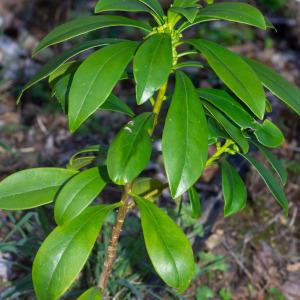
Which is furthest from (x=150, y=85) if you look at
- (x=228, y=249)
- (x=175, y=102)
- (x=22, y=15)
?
(x=22, y=15)

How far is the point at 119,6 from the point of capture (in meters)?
1.53

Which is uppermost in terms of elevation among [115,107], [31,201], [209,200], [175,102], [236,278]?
[175,102]

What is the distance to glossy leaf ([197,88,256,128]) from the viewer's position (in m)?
1.56

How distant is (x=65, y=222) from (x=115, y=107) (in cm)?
38

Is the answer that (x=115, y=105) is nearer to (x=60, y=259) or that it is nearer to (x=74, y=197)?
(x=74, y=197)

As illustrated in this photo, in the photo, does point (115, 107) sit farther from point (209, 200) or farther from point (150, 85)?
point (209, 200)

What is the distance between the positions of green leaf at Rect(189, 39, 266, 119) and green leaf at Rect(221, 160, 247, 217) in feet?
1.09

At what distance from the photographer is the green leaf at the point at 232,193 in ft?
5.39

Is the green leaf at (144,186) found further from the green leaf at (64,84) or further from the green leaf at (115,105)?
the green leaf at (64,84)

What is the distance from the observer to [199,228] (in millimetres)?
2670

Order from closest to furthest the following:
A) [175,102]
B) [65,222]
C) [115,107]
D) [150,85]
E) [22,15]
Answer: [150,85] < [175,102] < [65,222] < [115,107] < [22,15]

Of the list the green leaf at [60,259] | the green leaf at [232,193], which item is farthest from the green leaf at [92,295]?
the green leaf at [232,193]

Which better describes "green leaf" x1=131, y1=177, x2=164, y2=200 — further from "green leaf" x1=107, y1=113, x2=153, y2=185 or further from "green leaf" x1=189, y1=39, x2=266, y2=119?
"green leaf" x1=189, y1=39, x2=266, y2=119

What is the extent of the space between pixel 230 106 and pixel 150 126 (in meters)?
0.24
